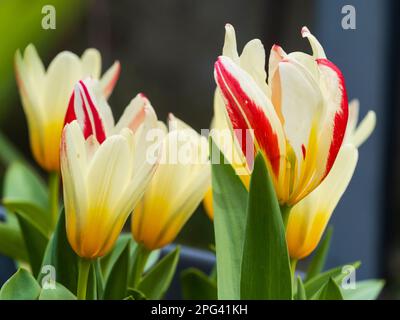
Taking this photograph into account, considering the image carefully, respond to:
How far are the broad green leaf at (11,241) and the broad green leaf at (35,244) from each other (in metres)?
0.06

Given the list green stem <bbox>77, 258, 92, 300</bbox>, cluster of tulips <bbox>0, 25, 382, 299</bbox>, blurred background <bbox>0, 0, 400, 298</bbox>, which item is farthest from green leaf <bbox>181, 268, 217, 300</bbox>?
blurred background <bbox>0, 0, 400, 298</bbox>

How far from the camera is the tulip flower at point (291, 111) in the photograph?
0.43 metres

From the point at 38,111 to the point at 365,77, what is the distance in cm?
49

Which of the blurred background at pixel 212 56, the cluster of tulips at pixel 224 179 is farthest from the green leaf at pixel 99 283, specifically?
the blurred background at pixel 212 56

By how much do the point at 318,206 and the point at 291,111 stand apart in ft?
0.28

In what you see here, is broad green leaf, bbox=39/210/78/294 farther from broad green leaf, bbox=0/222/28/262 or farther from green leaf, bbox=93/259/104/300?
broad green leaf, bbox=0/222/28/262

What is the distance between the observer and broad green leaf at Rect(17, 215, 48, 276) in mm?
562

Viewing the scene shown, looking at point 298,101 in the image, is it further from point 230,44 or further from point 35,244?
point 35,244

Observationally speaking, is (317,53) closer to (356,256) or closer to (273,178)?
(273,178)

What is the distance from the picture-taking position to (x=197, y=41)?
1.72 meters

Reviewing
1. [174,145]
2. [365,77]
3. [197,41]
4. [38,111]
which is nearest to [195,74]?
[197,41]

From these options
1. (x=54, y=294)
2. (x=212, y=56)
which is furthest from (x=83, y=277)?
(x=212, y=56)

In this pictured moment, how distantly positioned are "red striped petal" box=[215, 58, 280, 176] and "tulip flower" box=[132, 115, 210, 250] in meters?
0.07

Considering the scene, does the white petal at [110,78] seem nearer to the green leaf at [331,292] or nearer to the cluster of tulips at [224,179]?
the cluster of tulips at [224,179]
